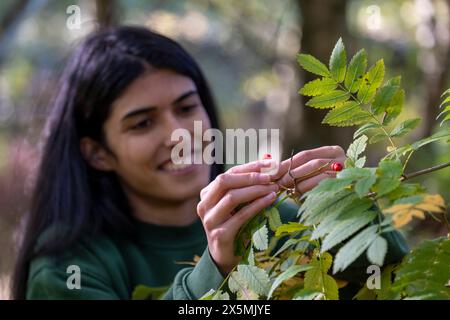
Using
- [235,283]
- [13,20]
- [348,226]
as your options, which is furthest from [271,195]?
[13,20]

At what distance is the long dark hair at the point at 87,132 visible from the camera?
90.0 inches

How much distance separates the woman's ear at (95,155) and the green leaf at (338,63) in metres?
1.43

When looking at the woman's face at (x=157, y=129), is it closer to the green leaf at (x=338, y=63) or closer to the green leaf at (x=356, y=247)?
the green leaf at (x=338, y=63)

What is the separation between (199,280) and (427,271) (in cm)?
50

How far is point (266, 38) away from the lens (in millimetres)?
8039

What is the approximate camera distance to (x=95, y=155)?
2471mm

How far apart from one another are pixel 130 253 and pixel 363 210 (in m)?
1.50

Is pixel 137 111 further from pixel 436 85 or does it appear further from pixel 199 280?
pixel 436 85

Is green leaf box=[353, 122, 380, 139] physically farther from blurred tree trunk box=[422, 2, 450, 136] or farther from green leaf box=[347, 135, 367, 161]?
blurred tree trunk box=[422, 2, 450, 136]

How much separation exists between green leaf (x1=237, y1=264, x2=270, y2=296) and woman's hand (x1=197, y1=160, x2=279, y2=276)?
100 mm

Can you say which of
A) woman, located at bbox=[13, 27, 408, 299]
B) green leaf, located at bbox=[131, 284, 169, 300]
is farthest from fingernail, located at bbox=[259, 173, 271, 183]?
woman, located at bbox=[13, 27, 408, 299]

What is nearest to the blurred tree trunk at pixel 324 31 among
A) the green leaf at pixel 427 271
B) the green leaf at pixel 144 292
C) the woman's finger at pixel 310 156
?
the green leaf at pixel 144 292
